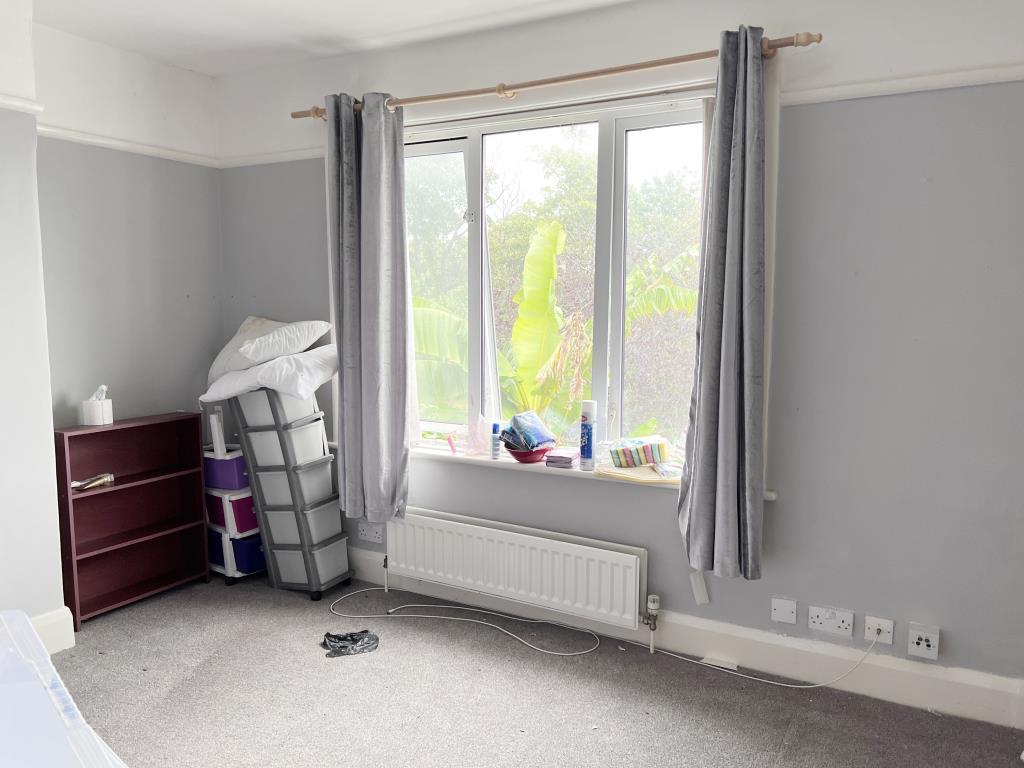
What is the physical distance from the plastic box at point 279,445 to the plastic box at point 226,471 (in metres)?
0.16

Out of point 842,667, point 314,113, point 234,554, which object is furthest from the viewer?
point 234,554

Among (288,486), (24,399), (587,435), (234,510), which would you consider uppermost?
(24,399)

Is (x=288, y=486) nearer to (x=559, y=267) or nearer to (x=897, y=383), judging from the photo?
(x=559, y=267)

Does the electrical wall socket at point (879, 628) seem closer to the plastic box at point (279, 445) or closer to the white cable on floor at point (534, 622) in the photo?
the white cable on floor at point (534, 622)

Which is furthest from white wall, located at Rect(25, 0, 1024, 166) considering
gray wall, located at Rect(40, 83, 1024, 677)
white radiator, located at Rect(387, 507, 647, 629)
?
white radiator, located at Rect(387, 507, 647, 629)

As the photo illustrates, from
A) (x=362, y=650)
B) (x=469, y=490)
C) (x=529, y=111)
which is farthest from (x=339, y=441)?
(x=529, y=111)

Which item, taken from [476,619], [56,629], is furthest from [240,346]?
[476,619]

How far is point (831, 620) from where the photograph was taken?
2.61m

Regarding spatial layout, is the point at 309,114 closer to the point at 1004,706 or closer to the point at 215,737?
the point at 215,737

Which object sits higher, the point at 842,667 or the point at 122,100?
the point at 122,100

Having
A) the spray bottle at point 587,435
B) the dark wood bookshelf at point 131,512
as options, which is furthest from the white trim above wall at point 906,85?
the dark wood bookshelf at point 131,512

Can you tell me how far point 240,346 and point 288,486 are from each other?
0.71m

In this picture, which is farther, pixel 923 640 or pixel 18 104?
pixel 18 104

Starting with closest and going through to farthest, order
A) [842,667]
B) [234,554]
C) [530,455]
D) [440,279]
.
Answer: [842,667]
[530,455]
[440,279]
[234,554]
